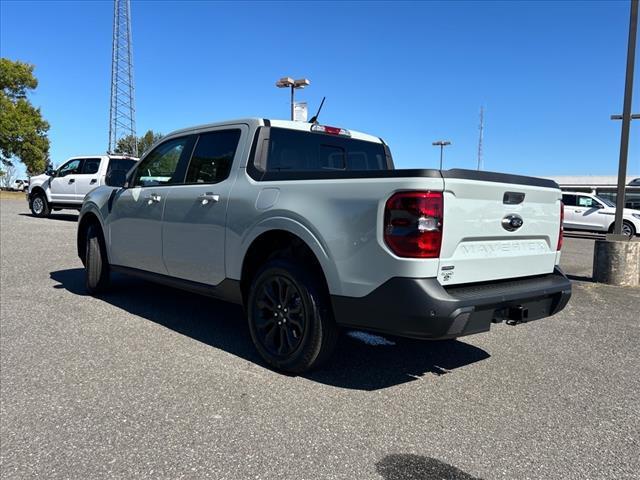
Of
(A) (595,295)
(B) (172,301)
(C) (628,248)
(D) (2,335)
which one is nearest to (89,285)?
(B) (172,301)

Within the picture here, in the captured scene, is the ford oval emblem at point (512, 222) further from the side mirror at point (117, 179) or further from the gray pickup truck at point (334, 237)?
the side mirror at point (117, 179)

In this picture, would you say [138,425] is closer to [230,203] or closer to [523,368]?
[230,203]

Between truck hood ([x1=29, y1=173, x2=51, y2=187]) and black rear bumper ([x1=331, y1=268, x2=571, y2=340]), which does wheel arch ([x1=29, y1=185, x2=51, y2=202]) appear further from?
black rear bumper ([x1=331, y1=268, x2=571, y2=340])

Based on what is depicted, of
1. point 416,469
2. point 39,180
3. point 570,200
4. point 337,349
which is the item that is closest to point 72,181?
point 39,180

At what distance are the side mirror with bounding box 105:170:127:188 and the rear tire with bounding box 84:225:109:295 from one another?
0.68 m

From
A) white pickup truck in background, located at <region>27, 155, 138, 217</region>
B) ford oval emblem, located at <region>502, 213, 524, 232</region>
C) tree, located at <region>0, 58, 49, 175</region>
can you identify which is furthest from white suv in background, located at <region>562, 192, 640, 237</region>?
tree, located at <region>0, 58, 49, 175</region>

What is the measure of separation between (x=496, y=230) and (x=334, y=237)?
1087 mm

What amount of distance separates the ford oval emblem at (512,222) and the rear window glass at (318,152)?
1743 mm

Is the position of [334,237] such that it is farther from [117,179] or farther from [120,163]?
[120,163]

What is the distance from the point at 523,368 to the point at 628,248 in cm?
513

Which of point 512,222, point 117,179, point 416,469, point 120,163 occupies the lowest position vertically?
point 416,469

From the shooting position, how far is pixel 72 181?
16.3 m

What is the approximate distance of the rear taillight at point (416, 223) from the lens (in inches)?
A: 116

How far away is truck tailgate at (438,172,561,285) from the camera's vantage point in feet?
10.1
